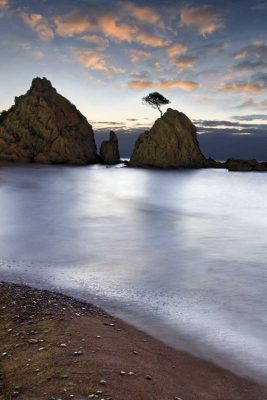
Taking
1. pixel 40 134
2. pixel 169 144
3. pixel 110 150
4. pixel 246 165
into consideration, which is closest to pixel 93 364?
pixel 169 144

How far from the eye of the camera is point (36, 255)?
15766mm

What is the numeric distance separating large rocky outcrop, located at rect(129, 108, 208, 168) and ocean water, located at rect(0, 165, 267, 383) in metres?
68.1

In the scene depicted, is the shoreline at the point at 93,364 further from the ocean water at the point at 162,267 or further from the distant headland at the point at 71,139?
the distant headland at the point at 71,139

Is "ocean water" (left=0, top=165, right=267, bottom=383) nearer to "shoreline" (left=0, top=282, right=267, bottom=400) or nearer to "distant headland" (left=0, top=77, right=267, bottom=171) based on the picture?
"shoreline" (left=0, top=282, right=267, bottom=400)

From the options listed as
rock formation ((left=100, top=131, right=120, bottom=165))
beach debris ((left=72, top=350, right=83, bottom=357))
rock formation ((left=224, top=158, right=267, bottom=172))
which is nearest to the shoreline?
beach debris ((left=72, top=350, right=83, bottom=357))

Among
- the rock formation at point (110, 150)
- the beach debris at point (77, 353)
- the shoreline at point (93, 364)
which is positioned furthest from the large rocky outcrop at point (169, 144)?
the beach debris at point (77, 353)

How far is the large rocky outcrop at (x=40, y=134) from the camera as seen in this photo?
106537 millimetres

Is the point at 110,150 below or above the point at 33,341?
above

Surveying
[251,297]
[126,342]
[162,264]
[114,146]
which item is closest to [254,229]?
[162,264]

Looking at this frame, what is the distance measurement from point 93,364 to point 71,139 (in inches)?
4206

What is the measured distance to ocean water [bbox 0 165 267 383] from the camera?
8570 mm

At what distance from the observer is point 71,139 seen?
10988 cm

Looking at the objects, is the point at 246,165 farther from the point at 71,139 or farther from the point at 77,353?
the point at 77,353

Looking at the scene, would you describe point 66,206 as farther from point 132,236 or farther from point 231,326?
point 231,326
